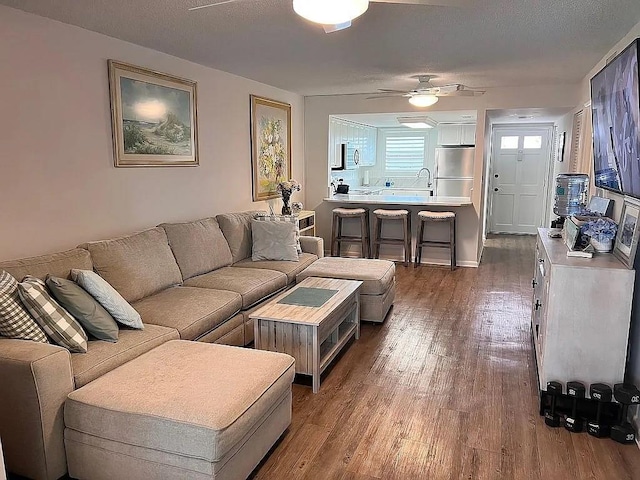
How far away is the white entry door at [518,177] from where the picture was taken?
352 inches

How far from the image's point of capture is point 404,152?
9562 millimetres

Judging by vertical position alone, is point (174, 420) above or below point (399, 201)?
below

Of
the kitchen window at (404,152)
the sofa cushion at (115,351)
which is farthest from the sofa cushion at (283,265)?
the kitchen window at (404,152)

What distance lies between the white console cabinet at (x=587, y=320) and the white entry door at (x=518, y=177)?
6.83 m

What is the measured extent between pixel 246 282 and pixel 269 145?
8.34 feet

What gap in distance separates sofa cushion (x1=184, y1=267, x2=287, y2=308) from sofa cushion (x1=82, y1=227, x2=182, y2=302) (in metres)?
0.24

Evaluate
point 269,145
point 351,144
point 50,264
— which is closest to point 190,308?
point 50,264

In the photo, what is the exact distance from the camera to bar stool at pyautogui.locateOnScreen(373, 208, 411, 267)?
6.34 metres

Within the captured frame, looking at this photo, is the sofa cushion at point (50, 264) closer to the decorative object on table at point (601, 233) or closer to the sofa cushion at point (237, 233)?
the sofa cushion at point (237, 233)

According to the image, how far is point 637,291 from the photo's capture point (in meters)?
2.63

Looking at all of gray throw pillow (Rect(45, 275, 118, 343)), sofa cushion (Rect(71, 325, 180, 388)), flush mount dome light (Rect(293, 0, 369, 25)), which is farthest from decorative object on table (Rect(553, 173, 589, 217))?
gray throw pillow (Rect(45, 275, 118, 343))

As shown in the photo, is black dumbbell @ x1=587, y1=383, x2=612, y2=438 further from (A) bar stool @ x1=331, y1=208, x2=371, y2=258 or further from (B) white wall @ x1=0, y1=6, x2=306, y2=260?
(A) bar stool @ x1=331, y1=208, x2=371, y2=258

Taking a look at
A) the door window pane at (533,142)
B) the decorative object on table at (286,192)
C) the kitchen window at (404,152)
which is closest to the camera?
the decorative object on table at (286,192)

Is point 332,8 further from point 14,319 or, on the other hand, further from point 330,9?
point 14,319
